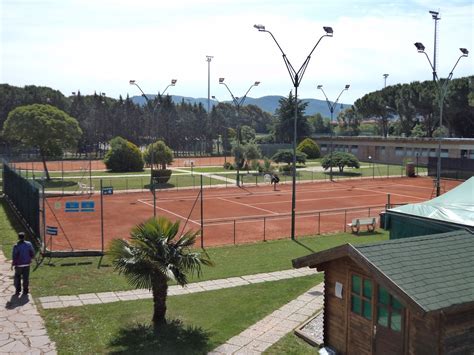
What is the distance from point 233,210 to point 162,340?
23915 millimetres

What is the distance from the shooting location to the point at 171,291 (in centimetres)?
1628

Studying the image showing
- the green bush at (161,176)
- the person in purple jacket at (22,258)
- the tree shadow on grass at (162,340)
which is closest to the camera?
the tree shadow on grass at (162,340)

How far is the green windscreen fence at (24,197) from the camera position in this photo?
22.9 m

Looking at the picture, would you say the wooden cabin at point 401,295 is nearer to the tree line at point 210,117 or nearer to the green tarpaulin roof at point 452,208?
the green tarpaulin roof at point 452,208

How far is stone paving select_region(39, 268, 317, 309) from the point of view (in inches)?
587

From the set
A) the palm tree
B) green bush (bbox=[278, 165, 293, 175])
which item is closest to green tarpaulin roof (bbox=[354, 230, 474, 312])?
the palm tree

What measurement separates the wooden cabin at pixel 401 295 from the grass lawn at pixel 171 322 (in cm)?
292

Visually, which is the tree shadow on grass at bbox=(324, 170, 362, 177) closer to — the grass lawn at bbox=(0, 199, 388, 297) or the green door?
the grass lawn at bbox=(0, 199, 388, 297)

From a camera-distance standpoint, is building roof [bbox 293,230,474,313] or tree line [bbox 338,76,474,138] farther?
tree line [bbox 338,76,474,138]

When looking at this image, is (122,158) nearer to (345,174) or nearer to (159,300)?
(345,174)

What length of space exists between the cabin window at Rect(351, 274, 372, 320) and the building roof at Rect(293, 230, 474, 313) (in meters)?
0.66

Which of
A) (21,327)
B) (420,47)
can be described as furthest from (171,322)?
(420,47)

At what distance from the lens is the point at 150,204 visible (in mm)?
37781

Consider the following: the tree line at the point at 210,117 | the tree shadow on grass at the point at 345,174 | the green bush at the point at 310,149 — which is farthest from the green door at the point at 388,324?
the green bush at the point at 310,149
